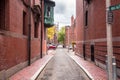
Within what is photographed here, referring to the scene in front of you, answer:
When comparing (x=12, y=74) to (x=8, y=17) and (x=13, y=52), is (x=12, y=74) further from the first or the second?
(x=8, y=17)

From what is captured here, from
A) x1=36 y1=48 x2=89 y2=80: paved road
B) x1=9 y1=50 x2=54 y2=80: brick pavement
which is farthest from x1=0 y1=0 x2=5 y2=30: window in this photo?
x1=36 y1=48 x2=89 y2=80: paved road

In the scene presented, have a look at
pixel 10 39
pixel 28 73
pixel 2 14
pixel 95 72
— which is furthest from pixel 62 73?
pixel 2 14

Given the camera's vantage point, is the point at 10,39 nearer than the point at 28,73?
Yes

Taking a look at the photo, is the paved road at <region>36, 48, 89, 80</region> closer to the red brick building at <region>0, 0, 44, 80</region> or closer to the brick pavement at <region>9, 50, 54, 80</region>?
the brick pavement at <region>9, 50, 54, 80</region>

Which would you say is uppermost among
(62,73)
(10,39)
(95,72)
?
(10,39)

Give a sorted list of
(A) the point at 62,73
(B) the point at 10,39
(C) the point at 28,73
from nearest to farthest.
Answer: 1. (B) the point at 10,39
2. (C) the point at 28,73
3. (A) the point at 62,73

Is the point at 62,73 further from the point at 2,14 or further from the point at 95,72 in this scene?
the point at 2,14

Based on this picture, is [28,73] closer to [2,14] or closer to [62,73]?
[62,73]

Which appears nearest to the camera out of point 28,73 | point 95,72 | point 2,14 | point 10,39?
point 2,14

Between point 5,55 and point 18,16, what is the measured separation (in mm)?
4149

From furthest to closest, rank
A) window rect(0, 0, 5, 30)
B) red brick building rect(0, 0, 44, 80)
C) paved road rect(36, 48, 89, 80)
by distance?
paved road rect(36, 48, 89, 80)
window rect(0, 0, 5, 30)
red brick building rect(0, 0, 44, 80)

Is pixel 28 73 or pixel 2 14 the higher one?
pixel 2 14

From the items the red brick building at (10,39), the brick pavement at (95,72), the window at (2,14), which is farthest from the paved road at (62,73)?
the window at (2,14)

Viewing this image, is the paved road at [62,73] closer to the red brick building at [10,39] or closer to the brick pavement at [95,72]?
the brick pavement at [95,72]
